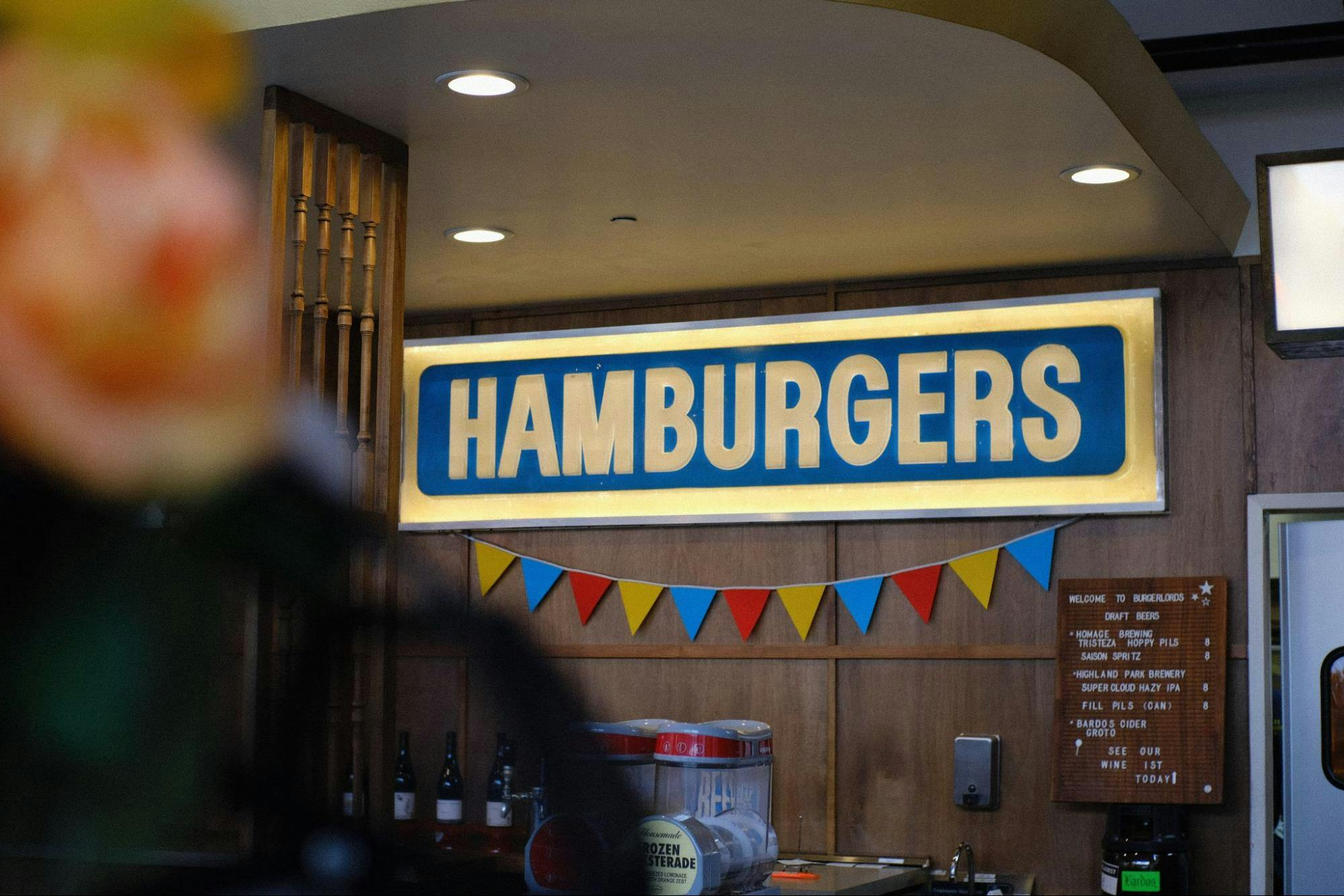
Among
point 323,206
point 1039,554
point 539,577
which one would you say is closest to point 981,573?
point 1039,554

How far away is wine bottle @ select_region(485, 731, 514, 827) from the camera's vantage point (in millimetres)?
231

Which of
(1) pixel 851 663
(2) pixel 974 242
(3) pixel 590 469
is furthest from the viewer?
(3) pixel 590 469

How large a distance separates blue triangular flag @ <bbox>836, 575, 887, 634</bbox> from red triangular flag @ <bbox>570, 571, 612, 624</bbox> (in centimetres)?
74

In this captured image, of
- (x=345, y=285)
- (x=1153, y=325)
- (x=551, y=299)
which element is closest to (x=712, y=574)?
(x=551, y=299)

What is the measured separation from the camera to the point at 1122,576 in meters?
3.97

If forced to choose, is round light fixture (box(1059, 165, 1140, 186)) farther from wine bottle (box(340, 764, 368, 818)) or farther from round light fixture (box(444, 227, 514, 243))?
wine bottle (box(340, 764, 368, 818))

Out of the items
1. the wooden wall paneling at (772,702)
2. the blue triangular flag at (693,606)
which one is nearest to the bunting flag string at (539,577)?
the wooden wall paneling at (772,702)

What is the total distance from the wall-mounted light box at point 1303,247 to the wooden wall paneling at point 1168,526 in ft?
3.95

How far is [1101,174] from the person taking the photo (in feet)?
10.7

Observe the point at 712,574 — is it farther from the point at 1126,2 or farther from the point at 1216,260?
the point at 1126,2

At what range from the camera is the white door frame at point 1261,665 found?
3.72m

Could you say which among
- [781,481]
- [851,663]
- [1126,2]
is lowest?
[851,663]

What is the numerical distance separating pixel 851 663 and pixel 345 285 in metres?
2.00

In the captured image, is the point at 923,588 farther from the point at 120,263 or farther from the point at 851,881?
the point at 120,263
